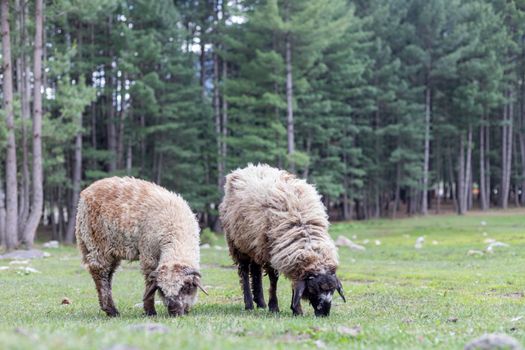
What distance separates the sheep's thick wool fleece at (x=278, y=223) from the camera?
8.67 meters

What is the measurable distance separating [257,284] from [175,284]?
2285mm

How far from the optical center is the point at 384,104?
48.8m

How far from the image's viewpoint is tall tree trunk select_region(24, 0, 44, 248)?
2423cm

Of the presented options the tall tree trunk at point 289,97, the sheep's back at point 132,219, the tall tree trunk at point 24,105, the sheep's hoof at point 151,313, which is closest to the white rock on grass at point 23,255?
the tall tree trunk at point 24,105

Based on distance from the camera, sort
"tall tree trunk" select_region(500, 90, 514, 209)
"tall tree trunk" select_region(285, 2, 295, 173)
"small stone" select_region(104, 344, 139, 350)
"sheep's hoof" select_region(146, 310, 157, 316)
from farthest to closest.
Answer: "tall tree trunk" select_region(500, 90, 514, 209), "tall tree trunk" select_region(285, 2, 295, 173), "sheep's hoof" select_region(146, 310, 157, 316), "small stone" select_region(104, 344, 139, 350)

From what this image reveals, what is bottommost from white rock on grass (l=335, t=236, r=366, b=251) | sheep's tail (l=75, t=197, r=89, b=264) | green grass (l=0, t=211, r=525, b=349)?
white rock on grass (l=335, t=236, r=366, b=251)

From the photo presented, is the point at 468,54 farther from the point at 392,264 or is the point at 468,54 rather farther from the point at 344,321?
the point at 344,321

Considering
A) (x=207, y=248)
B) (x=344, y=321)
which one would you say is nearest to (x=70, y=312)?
(x=344, y=321)

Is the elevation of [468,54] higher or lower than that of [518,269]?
higher

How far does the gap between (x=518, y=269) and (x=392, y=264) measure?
4.44 meters

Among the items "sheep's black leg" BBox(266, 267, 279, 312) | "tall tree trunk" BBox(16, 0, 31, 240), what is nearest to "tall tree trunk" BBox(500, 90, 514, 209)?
"tall tree trunk" BBox(16, 0, 31, 240)

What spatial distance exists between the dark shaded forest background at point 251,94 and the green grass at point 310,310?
32.5 feet

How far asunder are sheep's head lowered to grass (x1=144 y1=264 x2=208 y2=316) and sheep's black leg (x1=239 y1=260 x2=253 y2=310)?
1.66 metres

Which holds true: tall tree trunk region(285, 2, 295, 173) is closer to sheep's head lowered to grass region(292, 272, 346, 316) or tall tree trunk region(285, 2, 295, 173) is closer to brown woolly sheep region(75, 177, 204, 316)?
brown woolly sheep region(75, 177, 204, 316)
